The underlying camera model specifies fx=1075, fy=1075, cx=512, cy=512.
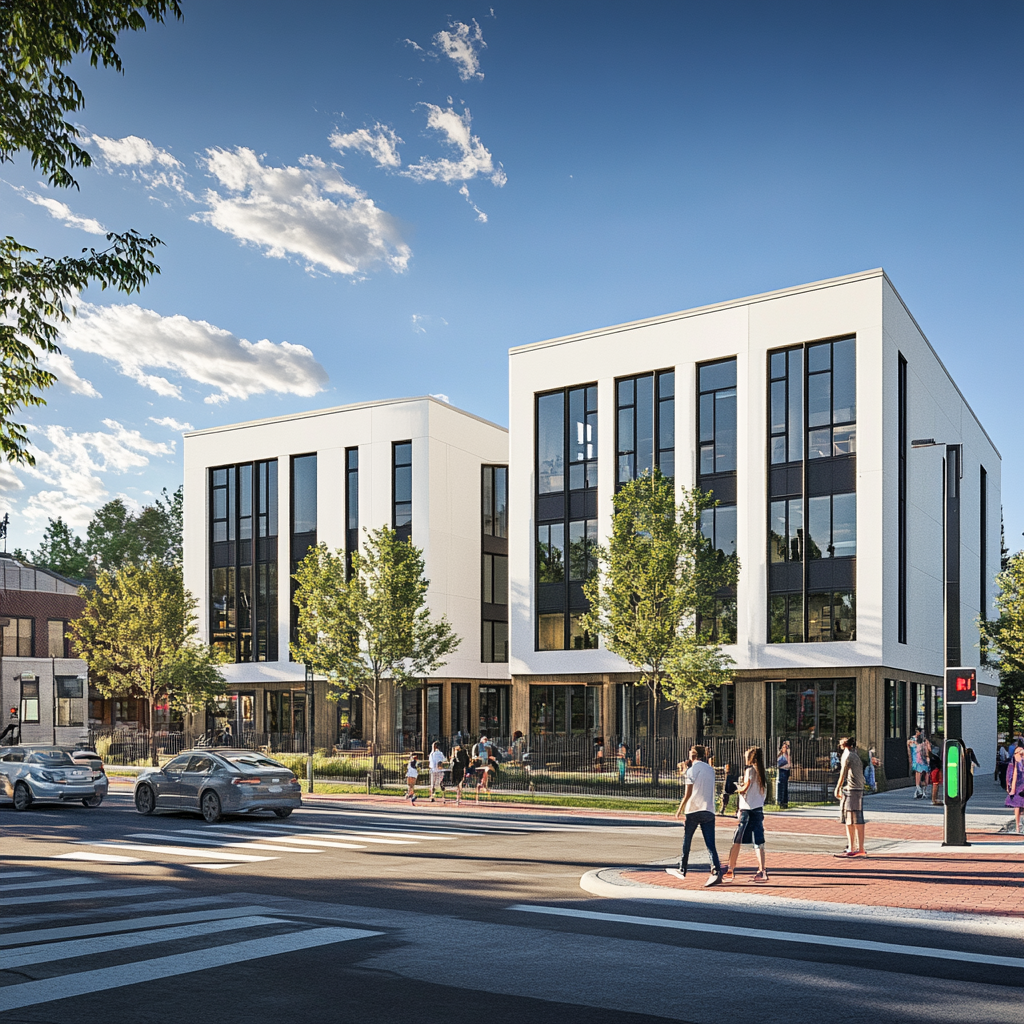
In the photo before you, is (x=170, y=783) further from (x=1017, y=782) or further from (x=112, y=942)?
(x=1017, y=782)

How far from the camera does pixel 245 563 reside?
2117 inches

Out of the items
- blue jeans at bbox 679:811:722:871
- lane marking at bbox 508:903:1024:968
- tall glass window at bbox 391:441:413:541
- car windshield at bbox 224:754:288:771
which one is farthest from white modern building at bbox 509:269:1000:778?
lane marking at bbox 508:903:1024:968

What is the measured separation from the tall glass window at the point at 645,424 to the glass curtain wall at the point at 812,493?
13.3 ft

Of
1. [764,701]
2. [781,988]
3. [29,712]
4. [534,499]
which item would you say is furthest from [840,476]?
[29,712]

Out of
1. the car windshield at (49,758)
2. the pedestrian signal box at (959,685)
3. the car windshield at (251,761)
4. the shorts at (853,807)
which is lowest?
the car windshield at (49,758)

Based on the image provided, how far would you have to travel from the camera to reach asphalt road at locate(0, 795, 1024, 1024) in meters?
7.65

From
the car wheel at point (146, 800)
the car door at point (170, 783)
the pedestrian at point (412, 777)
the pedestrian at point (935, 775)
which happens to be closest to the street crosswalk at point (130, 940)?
the car door at point (170, 783)

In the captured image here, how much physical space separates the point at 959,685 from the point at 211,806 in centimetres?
1548

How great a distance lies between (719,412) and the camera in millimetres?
39625

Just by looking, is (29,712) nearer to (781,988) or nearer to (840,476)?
(840,476)

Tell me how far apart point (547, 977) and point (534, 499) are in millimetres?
35569

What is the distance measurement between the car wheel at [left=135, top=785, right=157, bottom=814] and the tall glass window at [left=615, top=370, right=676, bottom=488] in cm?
2193

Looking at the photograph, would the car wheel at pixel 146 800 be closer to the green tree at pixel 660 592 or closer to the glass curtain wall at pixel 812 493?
the green tree at pixel 660 592

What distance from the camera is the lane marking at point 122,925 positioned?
10.2m
